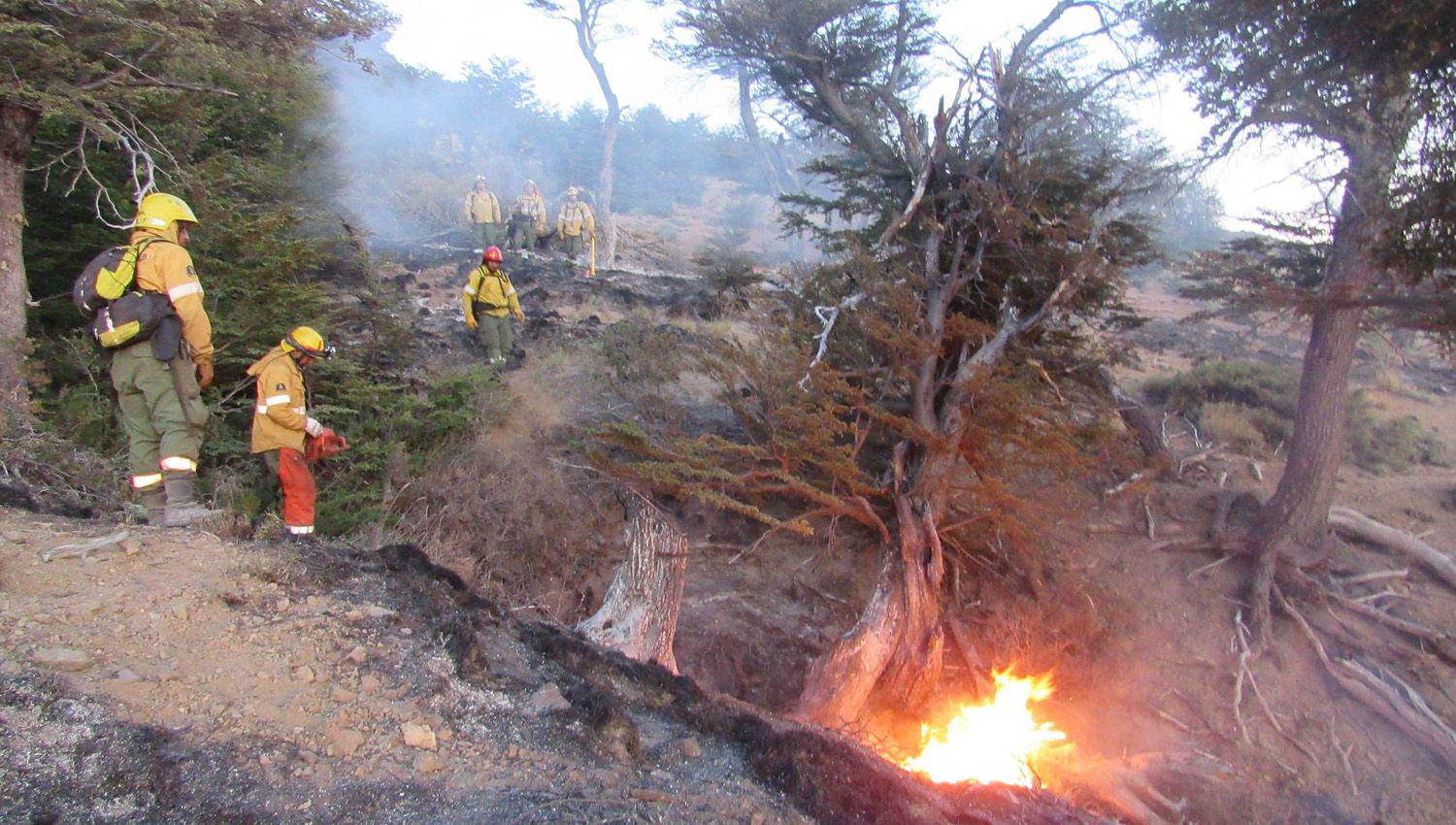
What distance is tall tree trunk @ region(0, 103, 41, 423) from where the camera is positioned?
5.84m

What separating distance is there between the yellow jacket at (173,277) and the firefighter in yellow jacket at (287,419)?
0.50m

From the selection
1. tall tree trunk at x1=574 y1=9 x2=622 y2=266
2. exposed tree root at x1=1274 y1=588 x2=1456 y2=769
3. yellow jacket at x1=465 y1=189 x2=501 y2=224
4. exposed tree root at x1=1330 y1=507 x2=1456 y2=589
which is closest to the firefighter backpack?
exposed tree root at x1=1274 y1=588 x2=1456 y2=769

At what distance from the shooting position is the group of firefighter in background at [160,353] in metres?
4.70

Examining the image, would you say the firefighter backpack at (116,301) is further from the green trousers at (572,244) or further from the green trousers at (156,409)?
the green trousers at (572,244)

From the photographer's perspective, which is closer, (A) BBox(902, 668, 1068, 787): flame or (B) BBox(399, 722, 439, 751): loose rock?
(B) BBox(399, 722, 439, 751): loose rock

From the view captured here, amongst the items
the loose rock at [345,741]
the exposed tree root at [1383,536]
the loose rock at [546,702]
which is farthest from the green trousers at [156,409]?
the exposed tree root at [1383,536]

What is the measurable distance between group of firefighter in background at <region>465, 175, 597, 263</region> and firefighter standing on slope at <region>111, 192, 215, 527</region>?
12592 mm

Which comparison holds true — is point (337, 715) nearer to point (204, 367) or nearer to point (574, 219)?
point (204, 367)

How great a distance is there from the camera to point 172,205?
4.92m

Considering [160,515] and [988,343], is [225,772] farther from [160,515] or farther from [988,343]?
[988,343]

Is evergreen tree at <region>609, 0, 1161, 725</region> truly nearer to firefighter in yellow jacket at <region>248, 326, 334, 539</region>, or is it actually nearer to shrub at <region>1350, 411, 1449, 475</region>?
firefighter in yellow jacket at <region>248, 326, 334, 539</region>

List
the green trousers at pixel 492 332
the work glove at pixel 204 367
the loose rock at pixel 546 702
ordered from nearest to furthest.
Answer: the loose rock at pixel 546 702
the work glove at pixel 204 367
the green trousers at pixel 492 332

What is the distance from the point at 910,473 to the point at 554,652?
5.11 m

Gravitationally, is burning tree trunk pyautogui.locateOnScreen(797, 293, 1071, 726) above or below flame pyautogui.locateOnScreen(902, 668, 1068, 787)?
above
